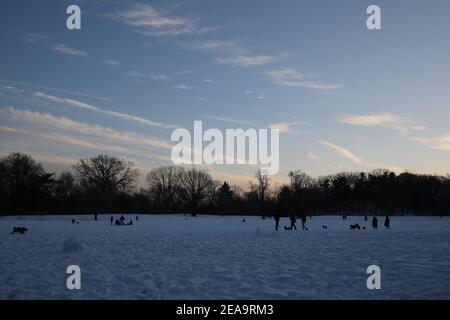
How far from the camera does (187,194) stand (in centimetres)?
11531

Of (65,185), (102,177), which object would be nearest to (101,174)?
(102,177)

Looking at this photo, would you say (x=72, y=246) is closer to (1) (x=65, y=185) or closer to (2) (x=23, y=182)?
(2) (x=23, y=182)

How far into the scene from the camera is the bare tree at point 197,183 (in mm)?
113062

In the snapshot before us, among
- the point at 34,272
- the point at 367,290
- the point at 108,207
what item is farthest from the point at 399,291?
the point at 108,207

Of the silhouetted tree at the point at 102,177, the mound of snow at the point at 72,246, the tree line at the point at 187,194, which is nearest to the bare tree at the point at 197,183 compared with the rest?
the tree line at the point at 187,194

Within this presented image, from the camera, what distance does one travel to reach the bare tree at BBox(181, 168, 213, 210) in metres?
113

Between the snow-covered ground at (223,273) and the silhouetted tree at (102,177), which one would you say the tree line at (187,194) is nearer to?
the silhouetted tree at (102,177)

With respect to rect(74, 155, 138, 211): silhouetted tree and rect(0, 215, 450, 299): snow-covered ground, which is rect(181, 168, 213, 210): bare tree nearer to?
rect(74, 155, 138, 211): silhouetted tree

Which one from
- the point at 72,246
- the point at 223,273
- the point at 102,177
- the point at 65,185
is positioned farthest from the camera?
the point at 65,185

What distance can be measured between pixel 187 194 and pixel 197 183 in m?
4.86

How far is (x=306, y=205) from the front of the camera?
116062 millimetres

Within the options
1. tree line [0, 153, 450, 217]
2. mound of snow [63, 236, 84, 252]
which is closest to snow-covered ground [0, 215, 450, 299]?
mound of snow [63, 236, 84, 252]
